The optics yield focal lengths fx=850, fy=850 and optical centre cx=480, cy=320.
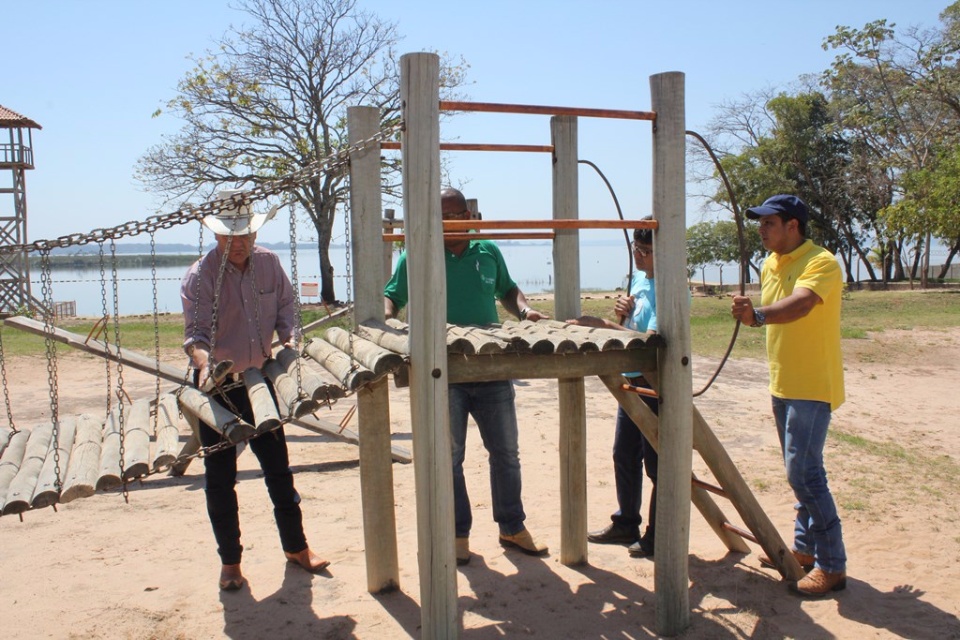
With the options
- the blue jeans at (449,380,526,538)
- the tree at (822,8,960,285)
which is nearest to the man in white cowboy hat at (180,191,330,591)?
the blue jeans at (449,380,526,538)

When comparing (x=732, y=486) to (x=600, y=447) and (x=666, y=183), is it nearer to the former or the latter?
(x=666, y=183)

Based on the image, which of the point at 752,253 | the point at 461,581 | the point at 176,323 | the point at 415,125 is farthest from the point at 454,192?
the point at 752,253

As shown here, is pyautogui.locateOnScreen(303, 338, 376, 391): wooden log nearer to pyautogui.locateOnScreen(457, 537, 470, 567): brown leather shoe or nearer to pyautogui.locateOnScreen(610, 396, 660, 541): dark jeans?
pyautogui.locateOnScreen(457, 537, 470, 567): brown leather shoe

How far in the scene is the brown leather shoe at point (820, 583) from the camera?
13.5 feet

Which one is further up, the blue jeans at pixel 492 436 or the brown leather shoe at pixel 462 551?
the blue jeans at pixel 492 436

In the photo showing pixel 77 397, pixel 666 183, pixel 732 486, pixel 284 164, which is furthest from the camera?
pixel 284 164

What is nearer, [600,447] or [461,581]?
[461,581]

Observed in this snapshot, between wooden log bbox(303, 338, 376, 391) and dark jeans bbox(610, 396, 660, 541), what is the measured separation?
161cm

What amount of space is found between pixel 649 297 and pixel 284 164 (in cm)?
2220

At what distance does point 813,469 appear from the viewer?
4031mm

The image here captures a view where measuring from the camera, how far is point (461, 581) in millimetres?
4441

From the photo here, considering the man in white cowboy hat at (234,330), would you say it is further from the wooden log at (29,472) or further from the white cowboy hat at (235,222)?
the wooden log at (29,472)

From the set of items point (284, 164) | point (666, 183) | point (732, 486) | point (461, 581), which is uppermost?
point (284, 164)

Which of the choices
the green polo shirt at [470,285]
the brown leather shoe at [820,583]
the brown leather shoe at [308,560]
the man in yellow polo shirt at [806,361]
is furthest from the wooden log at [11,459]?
the brown leather shoe at [820,583]
